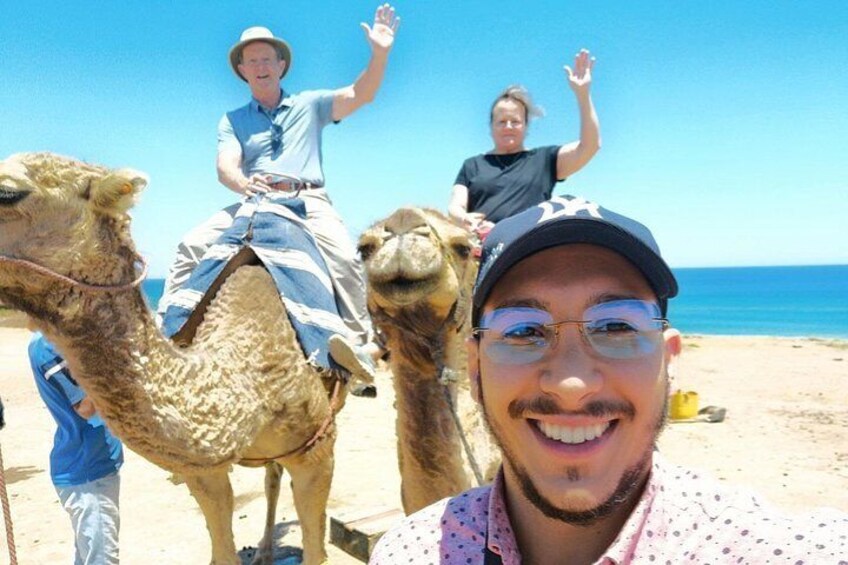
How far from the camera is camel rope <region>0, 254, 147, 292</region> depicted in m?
2.81

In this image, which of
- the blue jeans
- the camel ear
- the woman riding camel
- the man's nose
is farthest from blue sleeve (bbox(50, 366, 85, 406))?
the man's nose

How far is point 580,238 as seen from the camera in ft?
4.66

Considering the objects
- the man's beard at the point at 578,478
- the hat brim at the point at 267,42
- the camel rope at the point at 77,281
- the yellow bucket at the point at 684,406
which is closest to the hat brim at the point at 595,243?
the man's beard at the point at 578,478

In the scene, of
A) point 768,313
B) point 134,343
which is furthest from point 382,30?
point 768,313

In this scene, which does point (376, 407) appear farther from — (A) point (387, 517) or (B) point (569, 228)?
(B) point (569, 228)

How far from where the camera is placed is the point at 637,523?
4.30ft

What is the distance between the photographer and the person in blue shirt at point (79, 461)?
12.9 ft

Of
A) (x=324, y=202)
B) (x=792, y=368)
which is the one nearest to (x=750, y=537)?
(x=324, y=202)

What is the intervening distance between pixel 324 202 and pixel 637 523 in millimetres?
4013

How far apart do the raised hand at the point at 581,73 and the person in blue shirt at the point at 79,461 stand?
3048mm

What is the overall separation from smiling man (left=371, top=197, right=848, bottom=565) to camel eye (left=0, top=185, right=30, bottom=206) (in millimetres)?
2087

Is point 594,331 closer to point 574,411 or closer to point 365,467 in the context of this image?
point 574,411

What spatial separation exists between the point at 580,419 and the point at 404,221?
1454 mm

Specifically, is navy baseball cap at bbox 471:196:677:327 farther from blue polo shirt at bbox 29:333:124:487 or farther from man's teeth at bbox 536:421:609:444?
blue polo shirt at bbox 29:333:124:487
